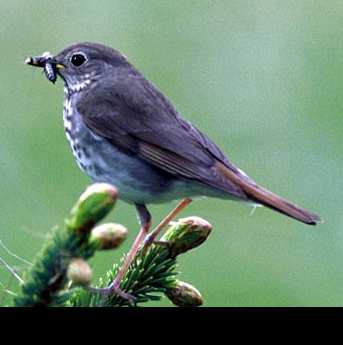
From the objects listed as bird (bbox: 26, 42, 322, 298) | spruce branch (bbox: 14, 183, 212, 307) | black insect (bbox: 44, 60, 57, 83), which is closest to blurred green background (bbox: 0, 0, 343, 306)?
black insect (bbox: 44, 60, 57, 83)

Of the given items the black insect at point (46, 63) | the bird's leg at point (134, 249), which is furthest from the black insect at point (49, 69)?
the bird's leg at point (134, 249)

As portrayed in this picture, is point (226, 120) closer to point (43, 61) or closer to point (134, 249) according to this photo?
point (43, 61)

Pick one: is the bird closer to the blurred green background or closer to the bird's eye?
the bird's eye

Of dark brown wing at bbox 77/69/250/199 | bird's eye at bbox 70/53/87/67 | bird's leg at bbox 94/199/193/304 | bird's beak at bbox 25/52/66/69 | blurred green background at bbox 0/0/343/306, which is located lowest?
blurred green background at bbox 0/0/343/306

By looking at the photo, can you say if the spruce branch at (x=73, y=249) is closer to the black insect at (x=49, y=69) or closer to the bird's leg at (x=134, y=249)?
the bird's leg at (x=134, y=249)
